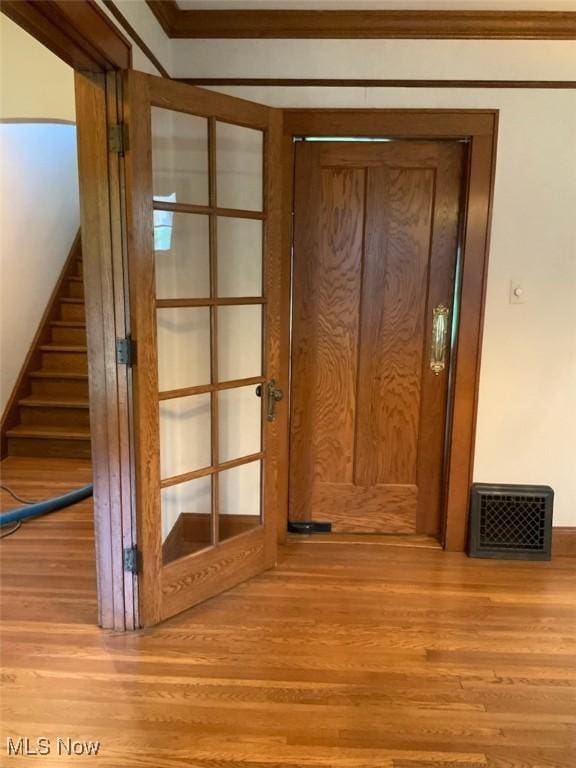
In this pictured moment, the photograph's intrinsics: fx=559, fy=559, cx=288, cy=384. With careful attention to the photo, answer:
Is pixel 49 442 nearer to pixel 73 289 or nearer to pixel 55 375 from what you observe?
pixel 55 375

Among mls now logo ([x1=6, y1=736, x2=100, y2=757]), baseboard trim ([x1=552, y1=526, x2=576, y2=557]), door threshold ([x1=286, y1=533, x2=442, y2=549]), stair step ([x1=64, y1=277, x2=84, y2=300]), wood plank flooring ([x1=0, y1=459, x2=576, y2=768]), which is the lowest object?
mls now logo ([x1=6, y1=736, x2=100, y2=757])

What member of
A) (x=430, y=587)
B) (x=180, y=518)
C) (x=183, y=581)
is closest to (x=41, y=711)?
(x=183, y=581)

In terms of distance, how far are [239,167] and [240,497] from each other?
4.98ft

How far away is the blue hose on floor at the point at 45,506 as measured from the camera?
317 cm

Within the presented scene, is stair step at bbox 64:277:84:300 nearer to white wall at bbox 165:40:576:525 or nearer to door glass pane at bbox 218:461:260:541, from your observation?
white wall at bbox 165:40:576:525

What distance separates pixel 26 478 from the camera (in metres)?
3.87

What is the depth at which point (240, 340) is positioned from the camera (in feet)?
8.70

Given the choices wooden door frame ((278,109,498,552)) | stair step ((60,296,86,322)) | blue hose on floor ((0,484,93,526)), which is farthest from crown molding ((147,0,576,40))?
stair step ((60,296,86,322))

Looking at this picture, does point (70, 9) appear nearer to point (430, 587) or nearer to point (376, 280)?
point (376, 280)

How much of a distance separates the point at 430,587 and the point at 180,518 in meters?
1.18

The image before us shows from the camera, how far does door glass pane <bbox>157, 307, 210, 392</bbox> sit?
91.0 inches

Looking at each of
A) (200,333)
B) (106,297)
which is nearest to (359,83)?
(200,333)

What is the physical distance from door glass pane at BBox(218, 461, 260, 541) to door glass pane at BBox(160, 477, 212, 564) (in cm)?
15

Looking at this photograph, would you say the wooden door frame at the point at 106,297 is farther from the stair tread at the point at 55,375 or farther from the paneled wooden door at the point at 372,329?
the stair tread at the point at 55,375
